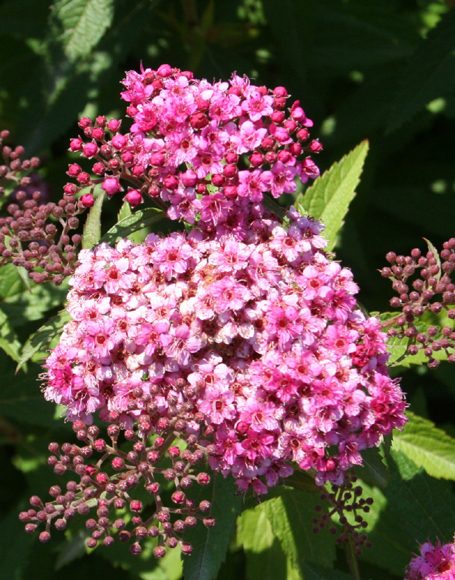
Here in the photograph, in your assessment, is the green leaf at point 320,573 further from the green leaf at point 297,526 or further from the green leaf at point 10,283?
the green leaf at point 10,283

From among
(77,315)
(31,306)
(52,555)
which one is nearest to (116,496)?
(77,315)

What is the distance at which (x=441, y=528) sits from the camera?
3.81 meters

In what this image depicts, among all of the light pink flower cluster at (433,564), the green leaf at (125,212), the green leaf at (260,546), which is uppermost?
the green leaf at (125,212)

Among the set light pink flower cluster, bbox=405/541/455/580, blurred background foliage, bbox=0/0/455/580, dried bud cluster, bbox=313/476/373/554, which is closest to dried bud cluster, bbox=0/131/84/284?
blurred background foliage, bbox=0/0/455/580

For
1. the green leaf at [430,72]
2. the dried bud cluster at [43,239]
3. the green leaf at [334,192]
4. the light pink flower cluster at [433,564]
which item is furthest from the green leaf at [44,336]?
the green leaf at [430,72]

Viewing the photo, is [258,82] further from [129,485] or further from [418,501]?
[129,485]

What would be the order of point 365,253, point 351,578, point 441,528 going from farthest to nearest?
point 365,253 → point 441,528 → point 351,578

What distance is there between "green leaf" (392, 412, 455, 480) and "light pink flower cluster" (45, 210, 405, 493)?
0.87 metres

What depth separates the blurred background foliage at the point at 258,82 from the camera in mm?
4367

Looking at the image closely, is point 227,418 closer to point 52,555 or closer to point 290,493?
point 290,493

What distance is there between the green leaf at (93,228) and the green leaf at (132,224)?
13cm

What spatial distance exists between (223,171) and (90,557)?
2.75m

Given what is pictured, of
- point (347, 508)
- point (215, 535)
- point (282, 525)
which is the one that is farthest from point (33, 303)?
point (347, 508)

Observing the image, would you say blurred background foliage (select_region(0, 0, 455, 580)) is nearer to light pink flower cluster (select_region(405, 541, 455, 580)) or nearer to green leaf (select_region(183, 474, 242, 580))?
light pink flower cluster (select_region(405, 541, 455, 580))
